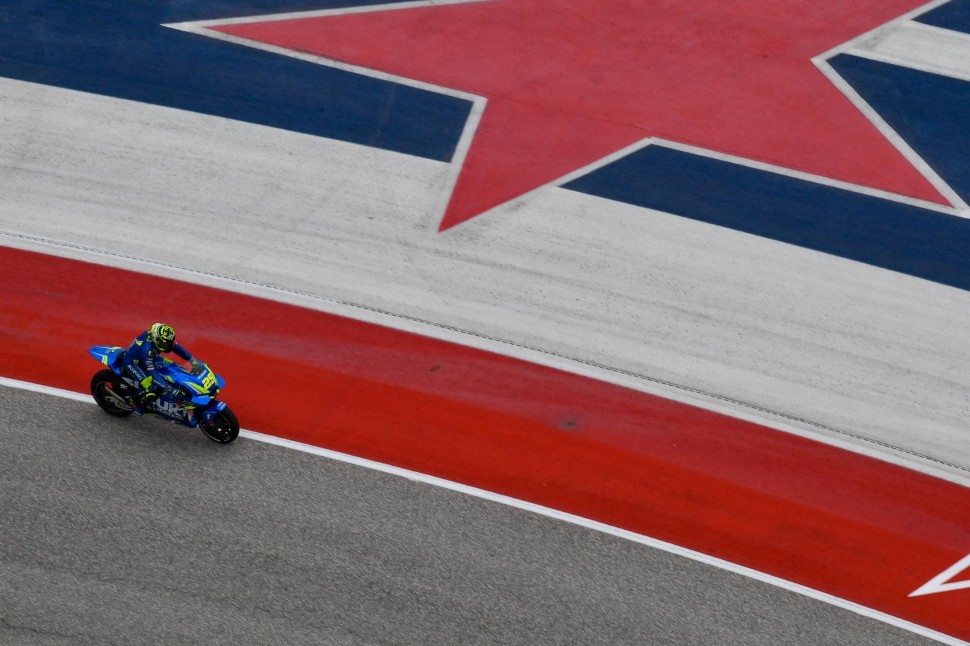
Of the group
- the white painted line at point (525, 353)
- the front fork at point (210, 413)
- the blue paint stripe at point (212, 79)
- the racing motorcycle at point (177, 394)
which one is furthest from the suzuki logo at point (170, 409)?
the blue paint stripe at point (212, 79)

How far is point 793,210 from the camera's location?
52.8 feet

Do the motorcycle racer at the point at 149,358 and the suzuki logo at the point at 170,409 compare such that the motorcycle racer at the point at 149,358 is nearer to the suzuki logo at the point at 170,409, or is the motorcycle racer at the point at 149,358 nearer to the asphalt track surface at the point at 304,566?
the suzuki logo at the point at 170,409

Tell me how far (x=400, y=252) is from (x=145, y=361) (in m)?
4.44

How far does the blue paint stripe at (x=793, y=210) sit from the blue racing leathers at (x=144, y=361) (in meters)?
7.28

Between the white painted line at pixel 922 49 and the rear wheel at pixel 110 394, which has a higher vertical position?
the white painted line at pixel 922 49

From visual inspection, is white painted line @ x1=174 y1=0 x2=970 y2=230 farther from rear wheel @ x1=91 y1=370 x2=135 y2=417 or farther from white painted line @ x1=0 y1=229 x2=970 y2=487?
rear wheel @ x1=91 y1=370 x2=135 y2=417

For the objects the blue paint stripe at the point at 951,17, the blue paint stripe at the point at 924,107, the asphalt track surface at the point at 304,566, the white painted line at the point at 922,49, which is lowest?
the asphalt track surface at the point at 304,566

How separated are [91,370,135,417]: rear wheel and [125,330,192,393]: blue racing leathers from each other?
1.23 feet

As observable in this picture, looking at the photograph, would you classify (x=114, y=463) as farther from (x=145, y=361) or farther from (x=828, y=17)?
(x=828, y=17)

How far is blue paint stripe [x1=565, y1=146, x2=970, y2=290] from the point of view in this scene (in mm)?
15555

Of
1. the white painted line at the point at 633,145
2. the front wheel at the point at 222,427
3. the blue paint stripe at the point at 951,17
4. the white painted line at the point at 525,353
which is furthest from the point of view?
the blue paint stripe at the point at 951,17

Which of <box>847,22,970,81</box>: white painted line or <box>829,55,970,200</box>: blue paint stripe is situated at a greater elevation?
<box>847,22,970,81</box>: white painted line

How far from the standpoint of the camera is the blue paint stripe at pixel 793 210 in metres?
15.6

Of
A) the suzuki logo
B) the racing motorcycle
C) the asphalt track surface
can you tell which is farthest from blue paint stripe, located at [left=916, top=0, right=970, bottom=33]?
the suzuki logo
